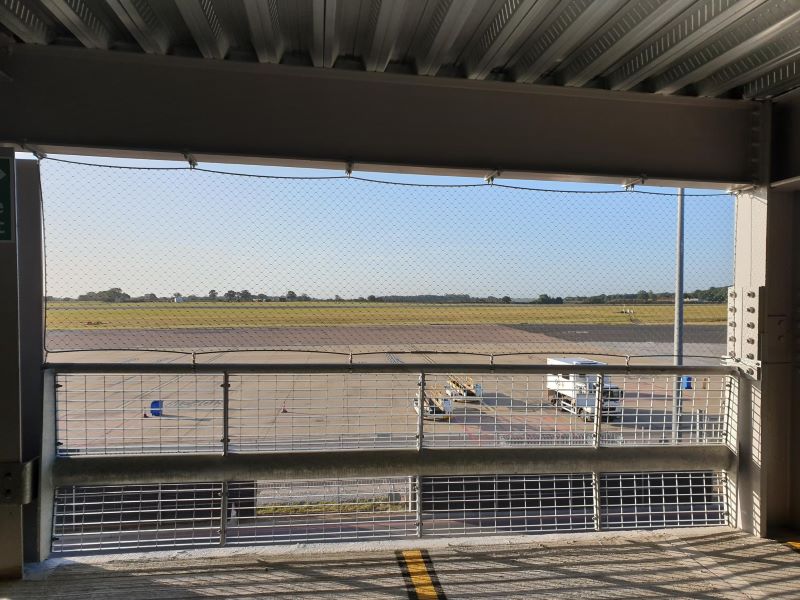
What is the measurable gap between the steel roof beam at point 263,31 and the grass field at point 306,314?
173 centimetres

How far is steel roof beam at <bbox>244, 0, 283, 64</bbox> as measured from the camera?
238 cm

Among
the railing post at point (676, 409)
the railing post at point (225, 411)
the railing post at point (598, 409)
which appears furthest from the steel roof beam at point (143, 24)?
the railing post at point (676, 409)

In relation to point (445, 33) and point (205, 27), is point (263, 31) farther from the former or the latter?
point (445, 33)

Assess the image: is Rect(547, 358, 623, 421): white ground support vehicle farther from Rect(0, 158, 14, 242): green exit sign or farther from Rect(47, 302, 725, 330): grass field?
Rect(0, 158, 14, 242): green exit sign

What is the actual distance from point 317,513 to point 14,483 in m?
1.97

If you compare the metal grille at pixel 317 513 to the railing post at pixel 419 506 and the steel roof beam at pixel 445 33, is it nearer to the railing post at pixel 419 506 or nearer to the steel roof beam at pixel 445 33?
the railing post at pixel 419 506

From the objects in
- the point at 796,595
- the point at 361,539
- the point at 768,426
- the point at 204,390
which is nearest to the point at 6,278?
the point at 204,390

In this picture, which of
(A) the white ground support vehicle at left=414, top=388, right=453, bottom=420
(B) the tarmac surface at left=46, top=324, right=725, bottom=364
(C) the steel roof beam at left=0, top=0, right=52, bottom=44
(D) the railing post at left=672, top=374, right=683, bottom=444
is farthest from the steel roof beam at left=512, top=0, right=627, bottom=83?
(C) the steel roof beam at left=0, top=0, right=52, bottom=44

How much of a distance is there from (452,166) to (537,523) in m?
2.97

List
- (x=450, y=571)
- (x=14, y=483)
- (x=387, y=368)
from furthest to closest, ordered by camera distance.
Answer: (x=387, y=368)
(x=450, y=571)
(x=14, y=483)

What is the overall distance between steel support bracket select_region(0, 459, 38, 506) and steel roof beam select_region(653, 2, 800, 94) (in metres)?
5.17

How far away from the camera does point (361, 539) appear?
3.23 m

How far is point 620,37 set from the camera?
8.60 feet

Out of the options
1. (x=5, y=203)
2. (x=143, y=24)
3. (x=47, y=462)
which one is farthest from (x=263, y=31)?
(x=47, y=462)
